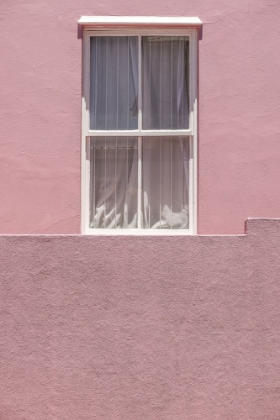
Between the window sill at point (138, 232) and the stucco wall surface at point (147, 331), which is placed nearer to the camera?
the stucco wall surface at point (147, 331)

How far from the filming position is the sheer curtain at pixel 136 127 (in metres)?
A: 5.68

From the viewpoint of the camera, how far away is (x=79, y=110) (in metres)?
5.59

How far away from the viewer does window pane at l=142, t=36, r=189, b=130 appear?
18.7 ft

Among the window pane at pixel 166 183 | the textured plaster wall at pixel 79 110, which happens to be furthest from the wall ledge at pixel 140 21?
the window pane at pixel 166 183

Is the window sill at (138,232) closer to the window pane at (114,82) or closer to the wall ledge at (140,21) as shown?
the window pane at (114,82)

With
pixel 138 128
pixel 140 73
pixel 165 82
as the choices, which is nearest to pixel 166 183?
pixel 138 128

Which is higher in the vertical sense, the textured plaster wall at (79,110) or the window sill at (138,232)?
the textured plaster wall at (79,110)

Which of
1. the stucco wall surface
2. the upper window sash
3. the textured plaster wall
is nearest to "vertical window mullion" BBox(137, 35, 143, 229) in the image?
the upper window sash

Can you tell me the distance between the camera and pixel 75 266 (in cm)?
517

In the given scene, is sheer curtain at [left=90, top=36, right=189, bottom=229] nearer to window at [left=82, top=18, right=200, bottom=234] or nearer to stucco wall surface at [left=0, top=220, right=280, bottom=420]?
window at [left=82, top=18, right=200, bottom=234]

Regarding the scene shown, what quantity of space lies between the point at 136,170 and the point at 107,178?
10.6 inches

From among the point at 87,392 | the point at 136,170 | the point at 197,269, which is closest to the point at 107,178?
the point at 136,170

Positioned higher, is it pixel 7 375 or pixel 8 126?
pixel 8 126

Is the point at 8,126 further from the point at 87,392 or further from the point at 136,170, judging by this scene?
the point at 87,392
